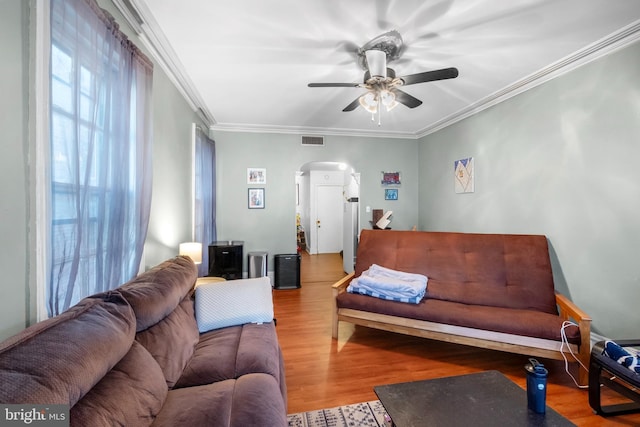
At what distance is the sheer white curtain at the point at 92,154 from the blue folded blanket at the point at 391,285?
6.23ft

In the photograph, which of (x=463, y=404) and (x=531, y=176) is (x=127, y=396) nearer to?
(x=463, y=404)

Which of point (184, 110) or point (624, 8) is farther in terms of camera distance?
point (184, 110)

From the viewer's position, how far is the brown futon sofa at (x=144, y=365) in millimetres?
780

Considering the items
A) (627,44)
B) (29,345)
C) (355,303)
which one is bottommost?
(355,303)

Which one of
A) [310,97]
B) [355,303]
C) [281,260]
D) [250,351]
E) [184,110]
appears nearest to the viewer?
[250,351]

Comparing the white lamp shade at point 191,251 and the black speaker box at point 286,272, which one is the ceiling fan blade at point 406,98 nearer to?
the white lamp shade at point 191,251

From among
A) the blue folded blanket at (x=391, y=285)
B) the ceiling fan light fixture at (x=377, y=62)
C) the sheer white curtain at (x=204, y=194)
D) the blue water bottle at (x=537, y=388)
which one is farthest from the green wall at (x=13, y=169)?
the sheer white curtain at (x=204, y=194)

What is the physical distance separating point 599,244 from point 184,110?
14.1 ft

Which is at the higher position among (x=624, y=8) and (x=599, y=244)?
(x=624, y=8)

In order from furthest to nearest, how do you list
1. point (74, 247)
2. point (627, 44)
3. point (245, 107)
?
point (245, 107) < point (627, 44) < point (74, 247)

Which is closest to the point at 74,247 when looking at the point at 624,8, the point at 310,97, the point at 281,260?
the point at 310,97

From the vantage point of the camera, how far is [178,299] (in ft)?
5.50

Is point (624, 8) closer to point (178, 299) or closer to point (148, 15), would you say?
point (148, 15)

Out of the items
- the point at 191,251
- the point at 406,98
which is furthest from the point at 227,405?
the point at 406,98
